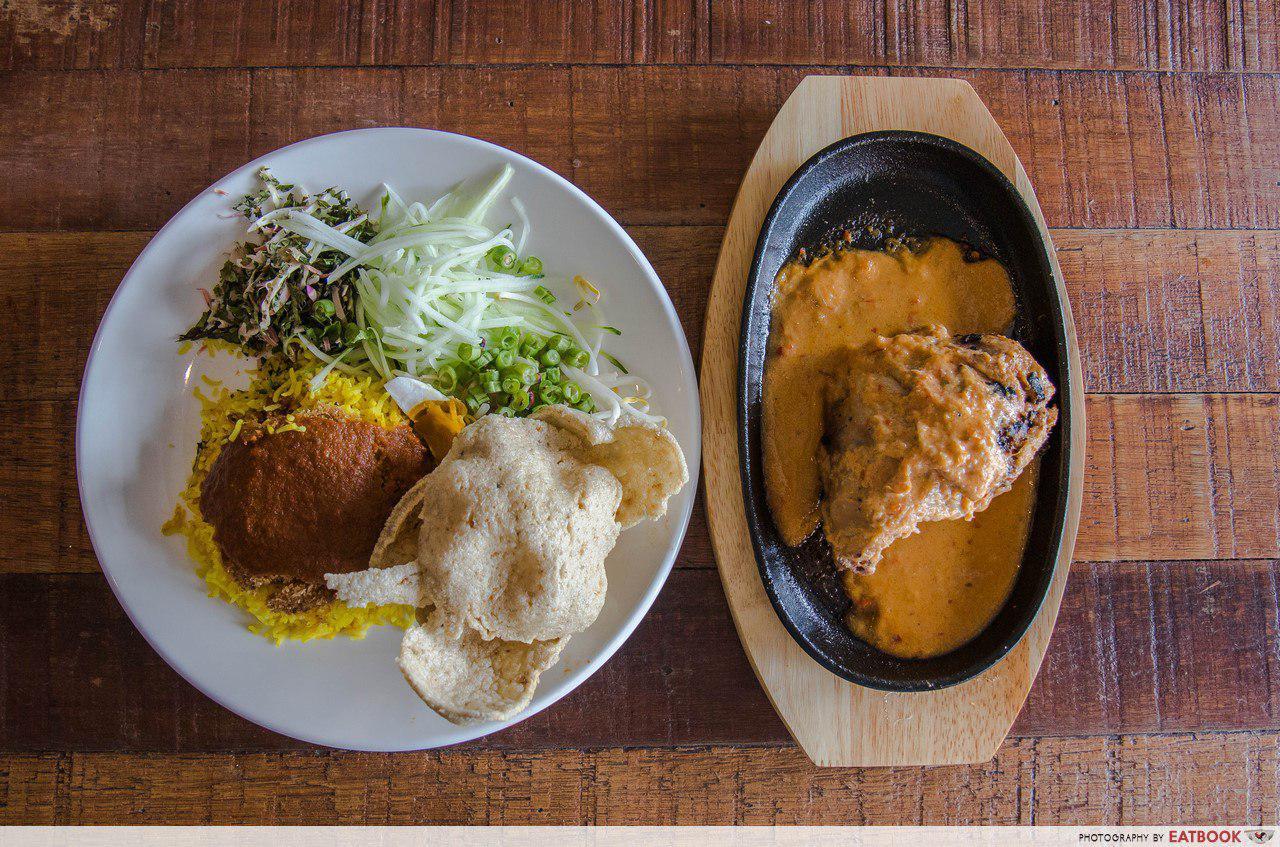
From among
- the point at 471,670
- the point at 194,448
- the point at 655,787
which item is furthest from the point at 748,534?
the point at 194,448

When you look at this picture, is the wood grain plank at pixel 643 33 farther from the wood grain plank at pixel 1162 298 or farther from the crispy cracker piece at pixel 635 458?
the crispy cracker piece at pixel 635 458

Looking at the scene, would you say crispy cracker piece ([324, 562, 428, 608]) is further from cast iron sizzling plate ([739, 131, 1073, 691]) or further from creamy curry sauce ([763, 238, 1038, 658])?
creamy curry sauce ([763, 238, 1038, 658])

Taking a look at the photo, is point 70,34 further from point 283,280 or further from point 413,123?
point 283,280

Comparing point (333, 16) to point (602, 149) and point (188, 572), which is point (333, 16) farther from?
point (188, 572)

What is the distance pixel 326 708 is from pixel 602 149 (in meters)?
2.27

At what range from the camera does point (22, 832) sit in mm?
2959

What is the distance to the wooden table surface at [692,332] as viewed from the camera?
9.73 feet

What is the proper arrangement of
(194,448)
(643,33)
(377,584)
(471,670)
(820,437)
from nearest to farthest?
1. (377,584)
2. (471,670)
3. (194,448)
4. (820,437)
5. (643,33)

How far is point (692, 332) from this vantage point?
9.82ft

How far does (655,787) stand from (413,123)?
109 inches

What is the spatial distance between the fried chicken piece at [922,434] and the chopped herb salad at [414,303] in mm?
748

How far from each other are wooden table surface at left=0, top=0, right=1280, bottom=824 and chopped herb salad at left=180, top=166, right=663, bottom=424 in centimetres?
53

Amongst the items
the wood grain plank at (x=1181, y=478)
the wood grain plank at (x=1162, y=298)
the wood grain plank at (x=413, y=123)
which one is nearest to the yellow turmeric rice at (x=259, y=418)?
the wood grain plank at (x=413, y=123)

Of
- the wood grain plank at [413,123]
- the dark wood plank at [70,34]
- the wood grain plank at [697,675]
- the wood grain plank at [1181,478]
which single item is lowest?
the wood grain plank at [697,675]
